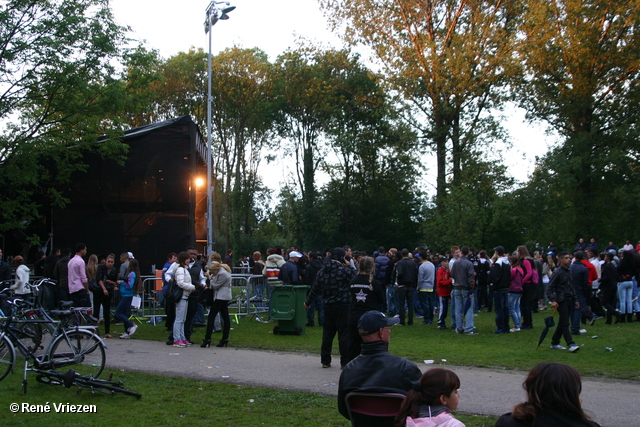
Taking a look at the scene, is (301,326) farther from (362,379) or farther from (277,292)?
(362,379)

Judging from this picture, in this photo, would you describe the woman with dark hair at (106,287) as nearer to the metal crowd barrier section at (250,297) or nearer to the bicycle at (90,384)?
the metal crowd barrier section at (250,297)

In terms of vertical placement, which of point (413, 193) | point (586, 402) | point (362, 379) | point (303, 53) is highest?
point (303, 53)

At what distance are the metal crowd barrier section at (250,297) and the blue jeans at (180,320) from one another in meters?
4.54

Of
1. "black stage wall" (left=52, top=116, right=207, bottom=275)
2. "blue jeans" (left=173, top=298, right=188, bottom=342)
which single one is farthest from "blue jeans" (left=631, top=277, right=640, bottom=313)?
"black stage wall" (left=52, top=116, right=207, bottom=275)

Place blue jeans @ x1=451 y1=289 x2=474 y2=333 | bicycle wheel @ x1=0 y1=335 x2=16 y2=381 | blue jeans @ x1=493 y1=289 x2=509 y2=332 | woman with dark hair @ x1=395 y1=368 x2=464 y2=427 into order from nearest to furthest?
woman with dark hair @ x1=395 y1=368 x2=464 y2=427 → bicycle wheel @ x1=0 y1=335 x2=16 y2=381 → blue jeans @ x1=451 y1=289 x2=474 y2=333 → blue jeans @ x1=493 y1=289 x2=509 y2=332

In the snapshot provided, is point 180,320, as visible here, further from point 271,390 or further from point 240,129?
point 240,129

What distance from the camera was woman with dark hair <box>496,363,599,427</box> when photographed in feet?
9.54

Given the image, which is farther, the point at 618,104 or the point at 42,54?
the point at 618,104

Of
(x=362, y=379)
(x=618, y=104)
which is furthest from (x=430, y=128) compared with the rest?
(x=362, y=379)

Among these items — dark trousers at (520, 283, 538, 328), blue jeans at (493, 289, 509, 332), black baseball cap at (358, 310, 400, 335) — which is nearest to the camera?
black baseball cap at (358, 310, 400, 335)

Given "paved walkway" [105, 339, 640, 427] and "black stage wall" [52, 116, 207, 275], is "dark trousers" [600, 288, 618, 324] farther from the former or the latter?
"black stage wall" [52, 116, 207, 275]

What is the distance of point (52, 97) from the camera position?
1839 cm

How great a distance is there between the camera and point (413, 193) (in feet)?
147

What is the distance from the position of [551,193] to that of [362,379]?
30.5m
